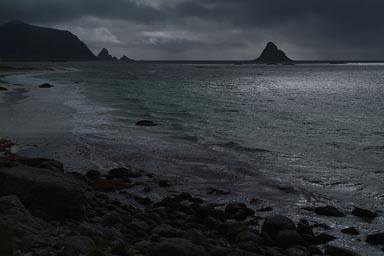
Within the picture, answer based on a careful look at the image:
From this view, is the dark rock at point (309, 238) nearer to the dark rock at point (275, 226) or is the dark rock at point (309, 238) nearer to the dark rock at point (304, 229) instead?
the dark rock at point (304, 229)

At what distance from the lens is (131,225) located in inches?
438

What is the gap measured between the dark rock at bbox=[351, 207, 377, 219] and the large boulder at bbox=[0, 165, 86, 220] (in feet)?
25.1

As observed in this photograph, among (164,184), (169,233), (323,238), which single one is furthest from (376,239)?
(164,184)

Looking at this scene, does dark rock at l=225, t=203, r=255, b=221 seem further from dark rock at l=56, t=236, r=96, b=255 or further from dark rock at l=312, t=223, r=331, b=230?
Answer: dark rock at l=56, t=236, r=96, b=255

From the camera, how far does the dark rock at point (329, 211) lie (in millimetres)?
13469

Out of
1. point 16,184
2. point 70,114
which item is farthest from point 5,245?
point 70,114

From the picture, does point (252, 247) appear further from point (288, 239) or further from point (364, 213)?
point (364, 213)

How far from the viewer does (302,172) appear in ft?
61.3

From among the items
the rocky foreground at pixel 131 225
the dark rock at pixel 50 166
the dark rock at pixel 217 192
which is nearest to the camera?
the rocky foreground at pixel 131 225

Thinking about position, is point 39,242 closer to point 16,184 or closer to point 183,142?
point 16,184

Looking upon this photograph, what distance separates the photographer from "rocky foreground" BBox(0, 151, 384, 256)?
819cm

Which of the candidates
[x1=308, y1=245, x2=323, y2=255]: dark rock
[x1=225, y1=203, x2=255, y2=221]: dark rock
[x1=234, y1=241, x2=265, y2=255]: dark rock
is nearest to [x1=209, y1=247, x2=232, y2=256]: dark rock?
[x1=234, y1=241, x2=265, y2=255]: dark rock

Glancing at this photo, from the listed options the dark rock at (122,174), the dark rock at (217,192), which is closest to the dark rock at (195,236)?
the dark rock at (217,192)

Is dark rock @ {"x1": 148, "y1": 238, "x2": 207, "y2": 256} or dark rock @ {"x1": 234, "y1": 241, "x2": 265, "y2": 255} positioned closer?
dark rock @ {"x1": 148, "y1": 238, "x2": 207, "y2": 256}
